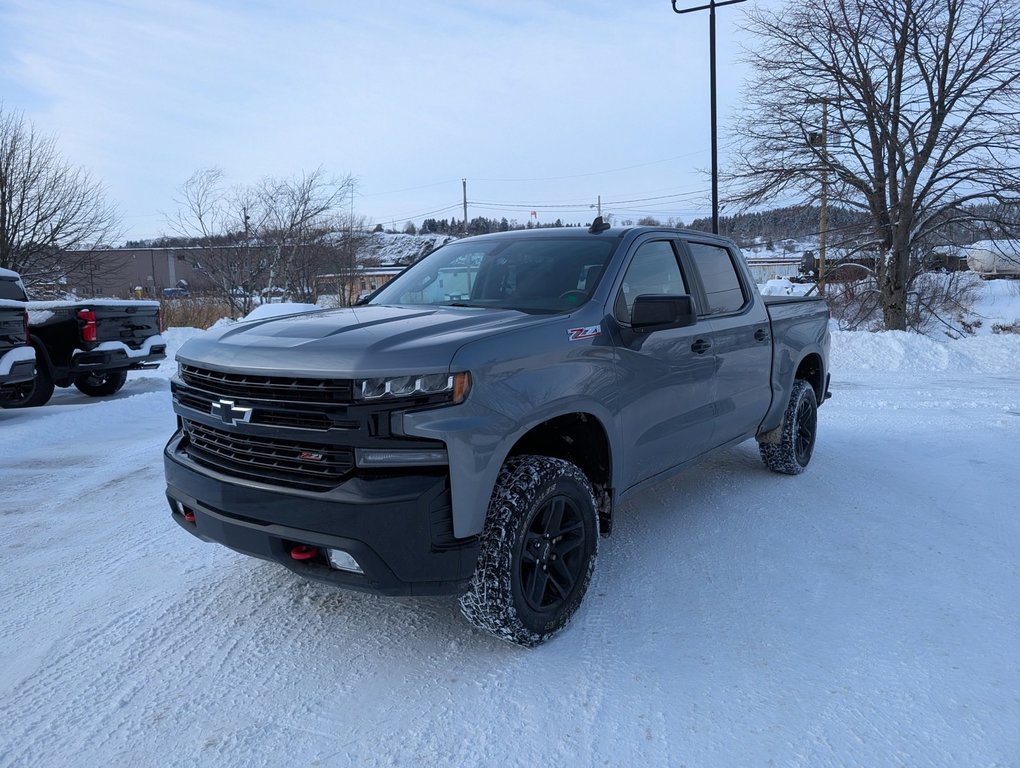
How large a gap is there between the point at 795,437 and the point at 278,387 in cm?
417

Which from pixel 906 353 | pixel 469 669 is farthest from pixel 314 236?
pixel 469 669

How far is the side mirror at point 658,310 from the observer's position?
3502 millimetres

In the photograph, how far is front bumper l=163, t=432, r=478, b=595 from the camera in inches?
105

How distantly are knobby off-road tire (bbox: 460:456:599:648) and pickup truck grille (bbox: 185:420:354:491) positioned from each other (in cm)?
62

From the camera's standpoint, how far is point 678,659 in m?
3.05

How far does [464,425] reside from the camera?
273 centimetres

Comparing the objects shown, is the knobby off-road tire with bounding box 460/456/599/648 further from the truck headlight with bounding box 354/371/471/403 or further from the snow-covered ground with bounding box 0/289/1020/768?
the truck headlight with bounding box 354/371/471/403

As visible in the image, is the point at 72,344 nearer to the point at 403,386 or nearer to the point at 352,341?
the point at 352,341

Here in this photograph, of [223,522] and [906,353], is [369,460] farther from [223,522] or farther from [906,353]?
[906,353]

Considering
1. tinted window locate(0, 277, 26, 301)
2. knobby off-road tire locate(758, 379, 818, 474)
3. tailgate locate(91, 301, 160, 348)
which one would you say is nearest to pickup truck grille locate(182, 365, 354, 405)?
knobby off-road tire locate(758, 379, 818, 474)

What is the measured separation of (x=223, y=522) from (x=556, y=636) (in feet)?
4.79

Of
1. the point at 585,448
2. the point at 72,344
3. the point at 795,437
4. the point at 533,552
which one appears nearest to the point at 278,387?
the point at 533,552

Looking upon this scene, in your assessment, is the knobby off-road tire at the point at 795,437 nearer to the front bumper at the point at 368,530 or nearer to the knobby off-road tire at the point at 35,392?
the front bumper at the point at 368,530

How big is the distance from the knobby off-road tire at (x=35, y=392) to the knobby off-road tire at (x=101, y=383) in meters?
0.52
